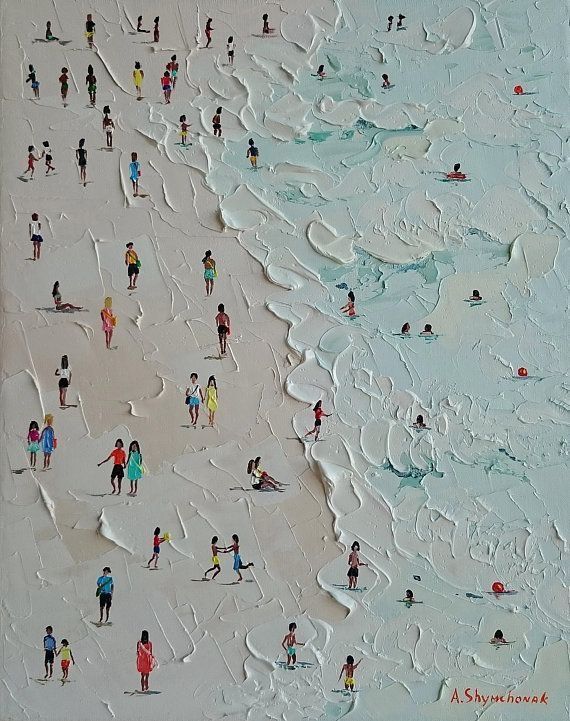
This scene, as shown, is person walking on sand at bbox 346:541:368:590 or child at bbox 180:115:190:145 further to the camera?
child at bbox 180:115:190:145

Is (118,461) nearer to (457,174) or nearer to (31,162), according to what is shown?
(31,162)

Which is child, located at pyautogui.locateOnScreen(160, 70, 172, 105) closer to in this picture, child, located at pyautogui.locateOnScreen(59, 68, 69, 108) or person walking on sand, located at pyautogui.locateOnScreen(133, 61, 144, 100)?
person walking on sand, located at pyautogui.locateOnScreen(133, 61, 144, 100)

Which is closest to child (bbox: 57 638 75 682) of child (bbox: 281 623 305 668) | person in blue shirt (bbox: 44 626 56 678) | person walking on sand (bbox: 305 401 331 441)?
person in blue shirt (bbox: 44 626 56 678)

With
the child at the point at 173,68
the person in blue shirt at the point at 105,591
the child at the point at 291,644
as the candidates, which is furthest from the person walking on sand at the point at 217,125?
the child at the point at 291,644

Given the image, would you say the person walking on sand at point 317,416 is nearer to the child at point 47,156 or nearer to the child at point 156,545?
the child at point 156,545

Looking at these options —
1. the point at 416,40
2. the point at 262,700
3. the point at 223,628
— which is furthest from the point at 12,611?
the point at 416,40

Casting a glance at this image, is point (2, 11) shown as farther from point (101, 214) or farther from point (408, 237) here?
point (408, 237)
